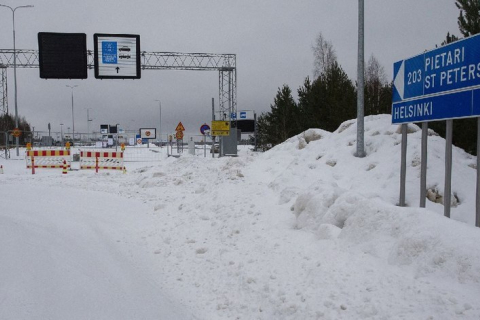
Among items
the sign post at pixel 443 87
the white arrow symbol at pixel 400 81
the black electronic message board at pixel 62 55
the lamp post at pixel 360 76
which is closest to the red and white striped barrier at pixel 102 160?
the black electronic message board at pixel 62 55

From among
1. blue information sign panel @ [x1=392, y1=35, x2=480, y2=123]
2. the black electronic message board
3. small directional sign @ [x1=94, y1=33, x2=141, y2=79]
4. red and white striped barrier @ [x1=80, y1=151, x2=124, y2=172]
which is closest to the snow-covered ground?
blue information sign panel @ [x1=392, y1=35, x2=480, y2=123]

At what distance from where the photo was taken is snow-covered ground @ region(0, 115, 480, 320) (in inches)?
144

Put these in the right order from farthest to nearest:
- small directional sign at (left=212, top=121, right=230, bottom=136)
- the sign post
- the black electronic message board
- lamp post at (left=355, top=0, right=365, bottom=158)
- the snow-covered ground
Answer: small directional sign at (left=212, top=121, right=230, bottom=136) → the black electronic message board → lamp post at (left=355, top=0, right=365, bottom=158) → the sign post → the snow-covered ground

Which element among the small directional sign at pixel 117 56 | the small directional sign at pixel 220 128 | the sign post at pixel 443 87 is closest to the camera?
the sign post at pixel 443 87

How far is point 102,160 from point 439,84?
65.9 feet

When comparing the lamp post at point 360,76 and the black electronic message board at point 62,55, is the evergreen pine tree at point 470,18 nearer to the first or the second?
the lamp post at point 360,76

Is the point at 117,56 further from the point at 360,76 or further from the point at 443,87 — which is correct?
the point at 443,87

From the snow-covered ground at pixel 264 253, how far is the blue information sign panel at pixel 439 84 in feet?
5.09

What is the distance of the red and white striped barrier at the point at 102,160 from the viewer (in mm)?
21891

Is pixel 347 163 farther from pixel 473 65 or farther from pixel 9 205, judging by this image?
pixel 9 205

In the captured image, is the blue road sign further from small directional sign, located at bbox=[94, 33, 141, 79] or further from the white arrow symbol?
the white arrow symbol

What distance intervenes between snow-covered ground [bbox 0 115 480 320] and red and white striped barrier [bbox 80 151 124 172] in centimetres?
1229

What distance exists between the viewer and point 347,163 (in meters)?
9.90

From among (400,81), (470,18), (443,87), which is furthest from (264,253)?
(470,18)
